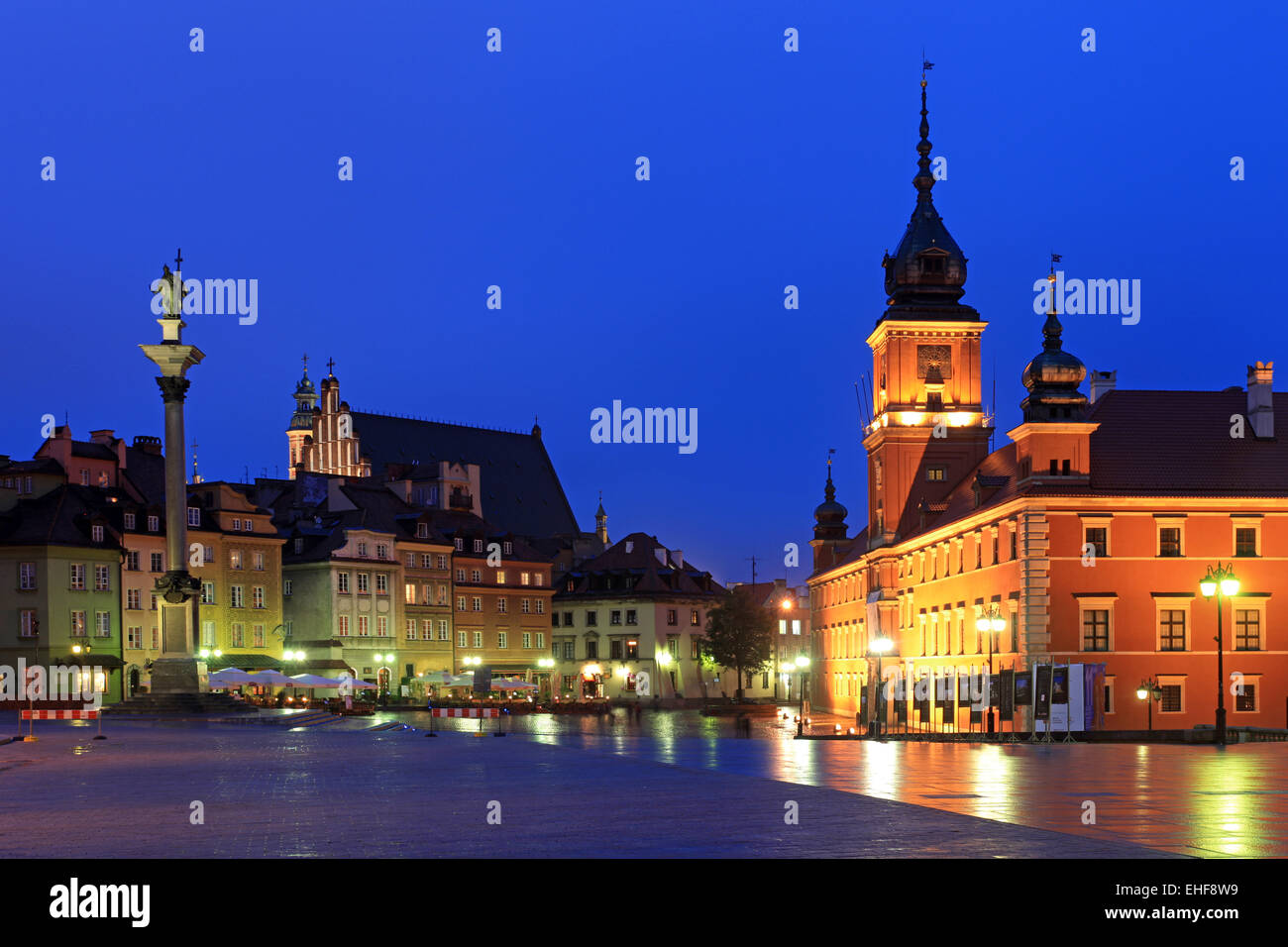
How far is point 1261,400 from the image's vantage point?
219 ft

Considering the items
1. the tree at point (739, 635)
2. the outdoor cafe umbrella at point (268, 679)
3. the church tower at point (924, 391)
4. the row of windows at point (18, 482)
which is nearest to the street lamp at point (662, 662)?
the tree at point (739, 635)

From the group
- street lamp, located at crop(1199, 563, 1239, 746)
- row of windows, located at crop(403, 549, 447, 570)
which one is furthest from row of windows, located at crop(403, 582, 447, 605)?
street lamp, located at crop(1199, 563, 1239, 746)

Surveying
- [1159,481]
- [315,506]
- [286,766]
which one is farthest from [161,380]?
[315,506]

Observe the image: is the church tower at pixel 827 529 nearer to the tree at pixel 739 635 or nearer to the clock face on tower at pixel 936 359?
the tree at pixel 739 635

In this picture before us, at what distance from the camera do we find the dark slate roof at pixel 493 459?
480 feet

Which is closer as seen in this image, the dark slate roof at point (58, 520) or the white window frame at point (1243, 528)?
the white window frame at point (1243, 528)

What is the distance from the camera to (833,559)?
4820 inches

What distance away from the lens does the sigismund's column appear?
61.7 meters

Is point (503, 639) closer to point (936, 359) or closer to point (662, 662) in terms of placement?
point (662, 662)

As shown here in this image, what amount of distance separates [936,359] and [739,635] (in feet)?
122

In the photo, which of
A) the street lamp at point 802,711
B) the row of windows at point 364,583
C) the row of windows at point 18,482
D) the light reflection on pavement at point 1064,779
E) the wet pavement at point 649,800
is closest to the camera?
the wet pavement at point 649,800

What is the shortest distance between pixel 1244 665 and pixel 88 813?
170ft

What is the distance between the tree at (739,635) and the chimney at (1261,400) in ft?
207

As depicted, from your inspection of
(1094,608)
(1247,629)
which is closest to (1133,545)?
(1094,608)
